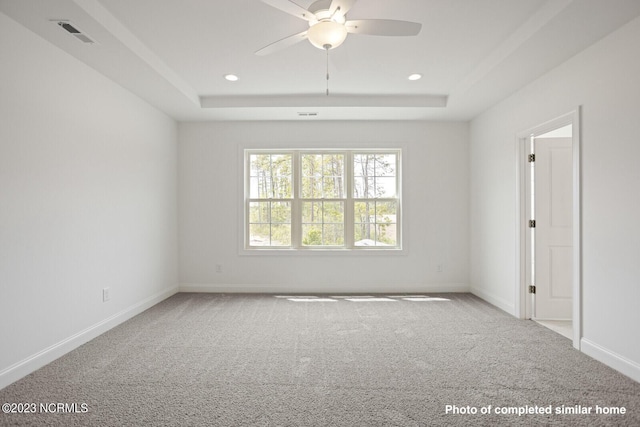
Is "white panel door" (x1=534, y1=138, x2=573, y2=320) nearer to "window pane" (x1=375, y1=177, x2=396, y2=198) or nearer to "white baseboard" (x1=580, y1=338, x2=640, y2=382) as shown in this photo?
"white baseboard" (x1=580, y1=338, x2=640, y2=382)

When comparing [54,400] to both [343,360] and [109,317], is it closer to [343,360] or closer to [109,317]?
[109,317]

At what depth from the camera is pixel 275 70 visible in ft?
12.0

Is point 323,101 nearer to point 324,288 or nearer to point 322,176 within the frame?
point 322,176

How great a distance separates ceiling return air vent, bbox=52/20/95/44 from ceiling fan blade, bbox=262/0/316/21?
1.57m

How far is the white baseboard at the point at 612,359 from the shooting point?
245 centimetres

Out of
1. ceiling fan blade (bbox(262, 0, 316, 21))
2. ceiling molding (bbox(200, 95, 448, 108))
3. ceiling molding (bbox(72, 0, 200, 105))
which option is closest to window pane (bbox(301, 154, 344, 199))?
ceiling molding (bbox(200, 95, 448, 108))

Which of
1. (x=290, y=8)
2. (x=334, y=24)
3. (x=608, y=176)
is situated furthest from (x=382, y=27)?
(x=608, y=176)

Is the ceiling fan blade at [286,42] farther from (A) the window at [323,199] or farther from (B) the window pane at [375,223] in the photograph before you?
(B) the window pane at [375,223]

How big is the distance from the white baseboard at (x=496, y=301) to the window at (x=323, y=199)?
1.26 meters

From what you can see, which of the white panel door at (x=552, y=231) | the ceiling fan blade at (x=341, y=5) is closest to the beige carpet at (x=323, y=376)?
the white panel door at (x=552, y=231)

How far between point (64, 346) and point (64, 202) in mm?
1199

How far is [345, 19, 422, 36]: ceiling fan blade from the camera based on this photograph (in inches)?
84.8

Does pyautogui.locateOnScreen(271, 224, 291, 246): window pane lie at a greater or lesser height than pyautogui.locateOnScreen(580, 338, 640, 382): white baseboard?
greater

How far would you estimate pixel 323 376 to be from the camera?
98.0 inches
